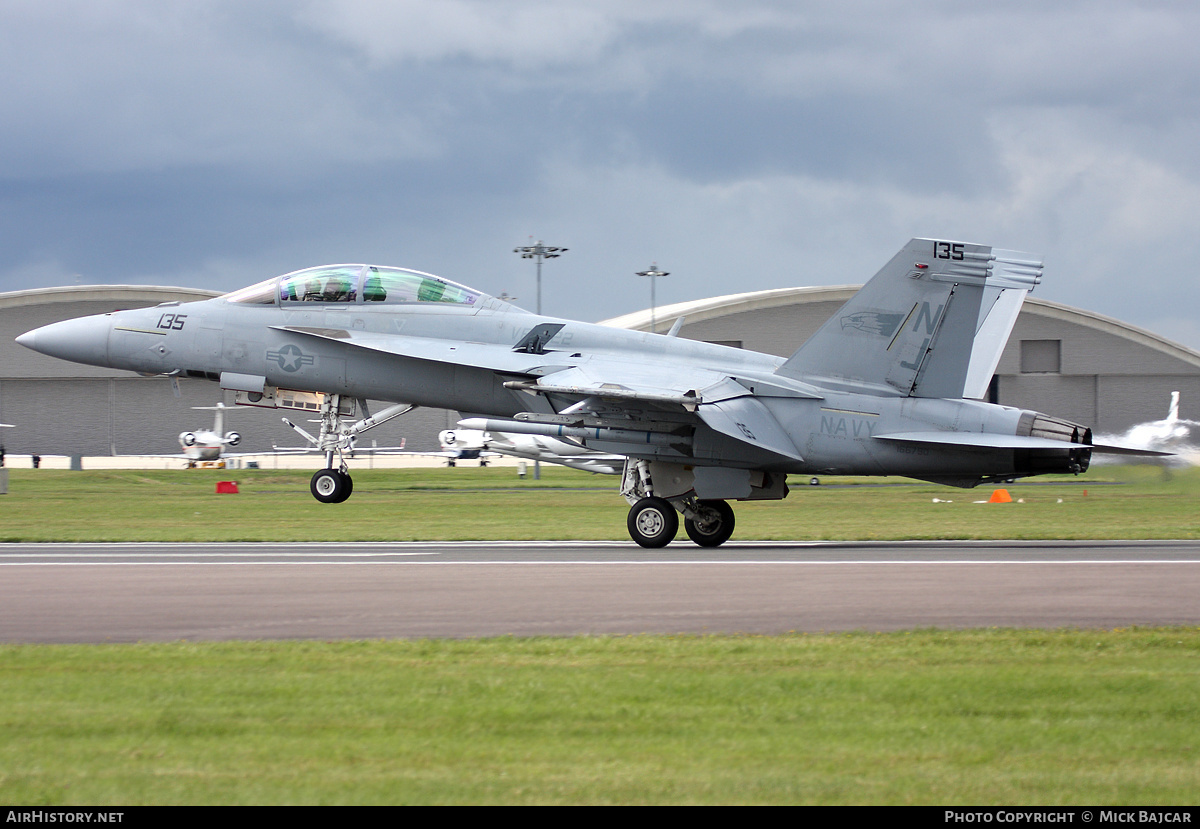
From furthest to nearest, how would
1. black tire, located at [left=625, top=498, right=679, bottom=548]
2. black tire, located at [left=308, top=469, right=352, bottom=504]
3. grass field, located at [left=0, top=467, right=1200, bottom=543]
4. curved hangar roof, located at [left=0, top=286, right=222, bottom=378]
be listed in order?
curved hangar roof, located at [left=0, top=286, right=222, bottom=378] < grass field, located at [left=0, top=467, right=1200, bottom=543] < black tire, located at [left=308, top=469, right=352, bottom=504] < black tire, located at [left=625, top=498, right=679, bottom=548]

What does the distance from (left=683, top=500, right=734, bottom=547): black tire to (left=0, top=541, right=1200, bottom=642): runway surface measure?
1.36 m

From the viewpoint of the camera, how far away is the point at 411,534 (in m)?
20.3

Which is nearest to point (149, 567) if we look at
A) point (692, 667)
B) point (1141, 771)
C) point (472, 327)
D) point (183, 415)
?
point (472, 327)

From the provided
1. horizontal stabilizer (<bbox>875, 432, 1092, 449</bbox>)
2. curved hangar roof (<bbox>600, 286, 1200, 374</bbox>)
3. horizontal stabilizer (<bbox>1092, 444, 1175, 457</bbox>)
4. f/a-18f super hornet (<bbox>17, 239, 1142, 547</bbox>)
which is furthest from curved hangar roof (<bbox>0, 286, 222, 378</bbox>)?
horizontal stabilizer (<bbox>1092, 444, 1175, 457</bbox>)

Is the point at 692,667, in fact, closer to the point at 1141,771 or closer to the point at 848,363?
the point at 1141,771

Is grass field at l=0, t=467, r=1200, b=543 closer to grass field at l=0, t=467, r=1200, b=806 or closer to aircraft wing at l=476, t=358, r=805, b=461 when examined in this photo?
aircraft wing at l=476, t=358, r=805, b=461

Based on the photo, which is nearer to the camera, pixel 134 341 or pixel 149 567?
pixel 149 567

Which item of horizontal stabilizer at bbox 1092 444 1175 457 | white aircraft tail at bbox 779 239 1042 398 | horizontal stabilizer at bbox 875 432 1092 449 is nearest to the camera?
horizontal stabilizer at bbox 875 432 1092 449

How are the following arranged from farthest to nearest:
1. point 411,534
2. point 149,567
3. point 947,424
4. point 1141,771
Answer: point 411,534 < point 947,424 < point 149,567 < point 1141,771

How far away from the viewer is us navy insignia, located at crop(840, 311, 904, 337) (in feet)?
55.0

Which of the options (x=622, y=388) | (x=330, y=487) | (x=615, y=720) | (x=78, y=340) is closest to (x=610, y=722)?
(x=615, y=720)

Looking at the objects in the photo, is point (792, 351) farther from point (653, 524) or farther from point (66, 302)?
point (653, 524)

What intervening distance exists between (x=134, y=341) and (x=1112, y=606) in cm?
1496

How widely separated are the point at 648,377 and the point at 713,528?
264cm
